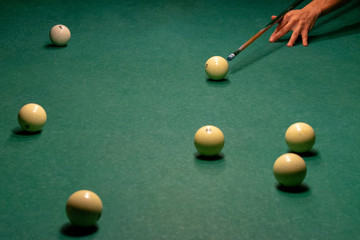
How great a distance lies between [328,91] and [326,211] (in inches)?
84.5

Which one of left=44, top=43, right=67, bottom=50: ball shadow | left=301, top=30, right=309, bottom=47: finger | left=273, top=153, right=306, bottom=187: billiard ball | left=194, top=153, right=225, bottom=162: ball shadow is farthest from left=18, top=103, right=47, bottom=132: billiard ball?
left=301, top=30, right=309, bottom=47: finger

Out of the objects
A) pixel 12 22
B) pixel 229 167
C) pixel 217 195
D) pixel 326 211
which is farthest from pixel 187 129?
pixel 12 22

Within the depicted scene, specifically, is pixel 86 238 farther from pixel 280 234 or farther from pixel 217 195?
pixel 280 234

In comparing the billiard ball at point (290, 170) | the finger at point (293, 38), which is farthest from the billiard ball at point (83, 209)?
the finger at point (293, 38)

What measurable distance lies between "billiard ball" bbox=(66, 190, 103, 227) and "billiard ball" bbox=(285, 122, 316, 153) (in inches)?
64.3

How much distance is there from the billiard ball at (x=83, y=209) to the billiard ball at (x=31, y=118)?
1.42 metres

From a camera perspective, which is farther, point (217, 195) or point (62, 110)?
point (62, 110)

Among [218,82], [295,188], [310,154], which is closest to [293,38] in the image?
[218,82]

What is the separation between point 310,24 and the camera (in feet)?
20.8

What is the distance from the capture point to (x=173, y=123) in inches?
173

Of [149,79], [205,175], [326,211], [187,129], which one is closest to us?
[326,211]

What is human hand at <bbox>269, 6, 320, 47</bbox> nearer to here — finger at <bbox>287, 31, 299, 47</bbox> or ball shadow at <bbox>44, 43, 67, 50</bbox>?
finger at <bbox>287, 31, 299, 47</bbox>

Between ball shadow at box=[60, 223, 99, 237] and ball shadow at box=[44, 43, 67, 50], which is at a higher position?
ball shadow at box=[44, 43, 67, 50]

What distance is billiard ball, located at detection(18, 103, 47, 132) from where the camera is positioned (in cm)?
413
